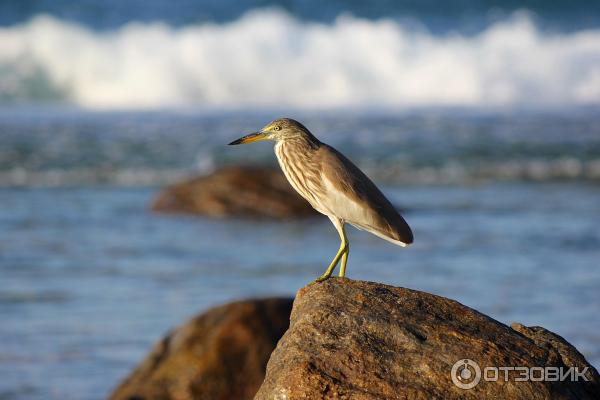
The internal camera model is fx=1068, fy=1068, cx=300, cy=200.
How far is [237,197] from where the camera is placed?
14.0m

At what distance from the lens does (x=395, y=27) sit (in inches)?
1378

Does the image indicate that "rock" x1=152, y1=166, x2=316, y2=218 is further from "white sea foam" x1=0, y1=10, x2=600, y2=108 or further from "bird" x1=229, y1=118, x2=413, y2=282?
"white sea foam" x1=0, y1=10, x2=600, y2=108

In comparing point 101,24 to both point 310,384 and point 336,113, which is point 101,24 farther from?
point 310,384

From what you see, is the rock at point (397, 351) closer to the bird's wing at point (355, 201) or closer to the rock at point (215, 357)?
the bird's wing at point (355, 201)

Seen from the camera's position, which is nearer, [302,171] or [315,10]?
[302,171]

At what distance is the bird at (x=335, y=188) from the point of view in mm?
5043

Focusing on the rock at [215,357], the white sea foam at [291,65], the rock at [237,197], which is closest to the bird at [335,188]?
the rock at [215,357]

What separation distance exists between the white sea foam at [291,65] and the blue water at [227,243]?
8138 millimetres

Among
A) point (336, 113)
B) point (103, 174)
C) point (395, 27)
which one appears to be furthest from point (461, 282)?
point (395, 27)

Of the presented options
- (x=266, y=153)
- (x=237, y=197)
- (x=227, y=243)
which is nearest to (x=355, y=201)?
(x=227, y=243)

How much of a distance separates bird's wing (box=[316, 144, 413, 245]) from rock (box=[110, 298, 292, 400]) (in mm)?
1961

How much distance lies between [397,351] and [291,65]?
92.1ft

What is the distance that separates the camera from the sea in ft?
31.2

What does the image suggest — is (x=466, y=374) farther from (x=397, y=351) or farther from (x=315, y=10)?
(x=315, y=10)
